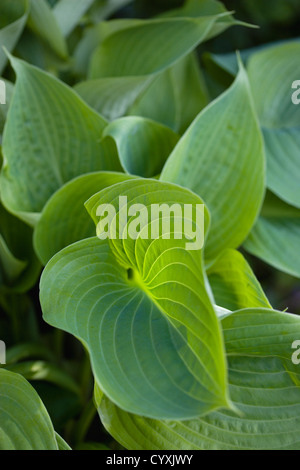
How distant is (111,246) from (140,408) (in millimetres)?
137

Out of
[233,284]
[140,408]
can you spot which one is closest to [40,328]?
[233,284]

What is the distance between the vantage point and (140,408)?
309mm

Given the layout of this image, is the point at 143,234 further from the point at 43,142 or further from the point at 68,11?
the point at 68,11

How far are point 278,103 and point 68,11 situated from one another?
288 millimetres

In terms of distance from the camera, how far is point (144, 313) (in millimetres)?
384

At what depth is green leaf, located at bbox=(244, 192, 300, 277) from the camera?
569 mm

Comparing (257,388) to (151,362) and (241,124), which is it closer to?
(151,362)

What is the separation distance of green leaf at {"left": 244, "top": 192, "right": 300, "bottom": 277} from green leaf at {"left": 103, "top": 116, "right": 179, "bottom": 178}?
14 centimetres

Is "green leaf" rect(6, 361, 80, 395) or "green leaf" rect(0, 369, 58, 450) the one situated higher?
"green leaf" rect(0, 369, 58, 450)

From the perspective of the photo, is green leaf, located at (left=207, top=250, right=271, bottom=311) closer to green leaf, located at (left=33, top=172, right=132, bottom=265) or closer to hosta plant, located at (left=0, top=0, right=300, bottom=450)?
hosta plant, located at (left=0, top=0, right=300, bottom=450)

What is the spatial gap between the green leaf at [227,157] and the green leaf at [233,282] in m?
0.04

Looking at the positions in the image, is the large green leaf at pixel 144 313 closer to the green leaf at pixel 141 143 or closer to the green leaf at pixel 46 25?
the green leaf at pixel 141 143

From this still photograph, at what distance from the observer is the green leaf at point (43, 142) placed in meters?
0.49

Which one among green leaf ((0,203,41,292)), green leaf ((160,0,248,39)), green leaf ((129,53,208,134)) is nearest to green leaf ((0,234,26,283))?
green leaf ((0,203,41,292))
